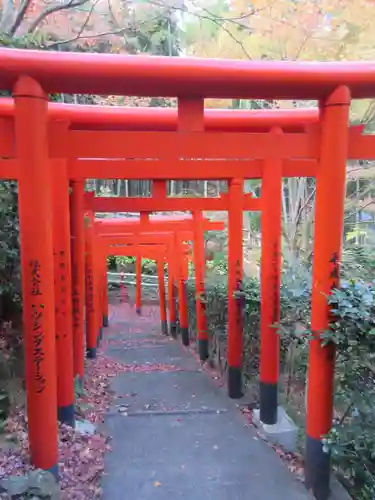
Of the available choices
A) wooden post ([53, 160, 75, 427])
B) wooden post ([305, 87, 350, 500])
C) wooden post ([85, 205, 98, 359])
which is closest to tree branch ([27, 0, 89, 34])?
wooden post ([85, 205, 98, 359])

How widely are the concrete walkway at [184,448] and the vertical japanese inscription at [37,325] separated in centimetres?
129

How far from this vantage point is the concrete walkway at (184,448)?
4.02 m

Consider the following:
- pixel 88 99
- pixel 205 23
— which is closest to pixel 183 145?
pixel 205 23

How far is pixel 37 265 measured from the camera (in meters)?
3.22

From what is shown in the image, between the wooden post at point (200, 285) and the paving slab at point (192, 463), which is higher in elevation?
the wooden post at point (200, 285)

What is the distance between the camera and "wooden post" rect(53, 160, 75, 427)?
4605mm

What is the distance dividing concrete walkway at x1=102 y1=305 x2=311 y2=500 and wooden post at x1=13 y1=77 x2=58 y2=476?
1005 millimetres

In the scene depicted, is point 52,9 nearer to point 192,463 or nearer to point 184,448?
point 184,448

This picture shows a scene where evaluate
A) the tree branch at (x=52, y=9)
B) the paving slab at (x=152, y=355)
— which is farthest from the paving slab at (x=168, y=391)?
the tree branch at (x=52, y=9)

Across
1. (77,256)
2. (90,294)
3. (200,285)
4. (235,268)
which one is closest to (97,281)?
(90,294)

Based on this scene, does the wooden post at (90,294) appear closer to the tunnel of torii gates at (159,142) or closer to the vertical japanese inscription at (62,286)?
the vertical japanese inscription at (62,286)

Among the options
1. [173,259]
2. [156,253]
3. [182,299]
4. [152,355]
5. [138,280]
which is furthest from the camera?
[138,280]

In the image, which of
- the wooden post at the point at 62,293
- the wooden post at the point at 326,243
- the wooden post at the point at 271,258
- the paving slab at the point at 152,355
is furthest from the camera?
the paving slab at the point at 152,355

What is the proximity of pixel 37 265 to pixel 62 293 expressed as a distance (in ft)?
5.44
